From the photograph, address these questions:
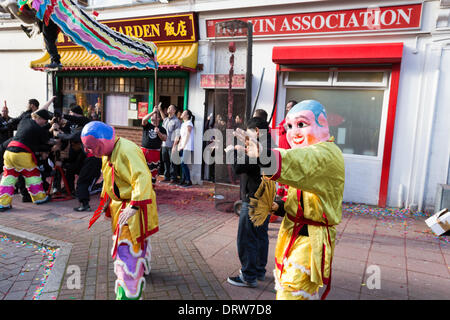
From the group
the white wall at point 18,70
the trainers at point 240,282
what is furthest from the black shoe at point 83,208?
the white wall at point 18,70

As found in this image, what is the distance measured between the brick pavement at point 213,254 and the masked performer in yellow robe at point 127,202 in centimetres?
57

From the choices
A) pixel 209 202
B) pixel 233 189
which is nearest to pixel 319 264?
pixel 233 189

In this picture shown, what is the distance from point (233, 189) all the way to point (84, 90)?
743 cm

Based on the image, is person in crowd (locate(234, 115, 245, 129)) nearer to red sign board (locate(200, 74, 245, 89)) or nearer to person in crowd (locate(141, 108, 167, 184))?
red sign board (locate(200, 74, 245, 89))

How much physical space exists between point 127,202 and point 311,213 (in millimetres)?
1681

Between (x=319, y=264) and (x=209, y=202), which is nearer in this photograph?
(x=319, y=264)

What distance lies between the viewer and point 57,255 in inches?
165

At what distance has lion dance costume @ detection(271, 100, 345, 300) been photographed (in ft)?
6.98

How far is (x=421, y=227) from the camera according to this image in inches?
231

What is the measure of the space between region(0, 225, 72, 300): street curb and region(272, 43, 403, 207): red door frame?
4.57m

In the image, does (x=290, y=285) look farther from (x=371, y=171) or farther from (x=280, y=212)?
(x=371, y=171)

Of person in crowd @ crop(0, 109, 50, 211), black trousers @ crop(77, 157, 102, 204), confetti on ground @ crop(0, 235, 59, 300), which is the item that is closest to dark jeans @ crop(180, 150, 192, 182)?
black trousers @ crop(77, 157, 102, 204)
